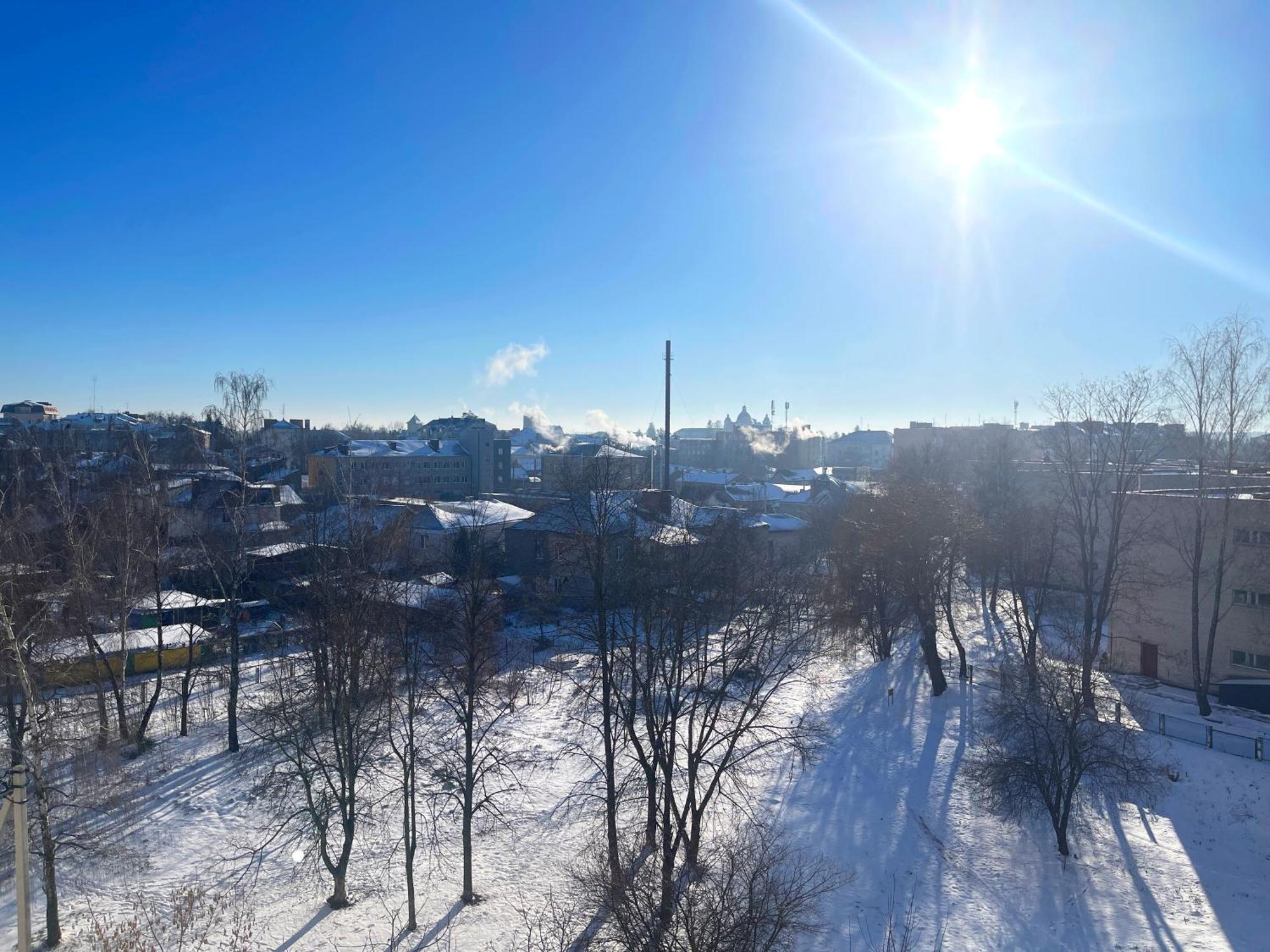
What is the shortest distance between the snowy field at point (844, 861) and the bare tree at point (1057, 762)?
1.13 ft

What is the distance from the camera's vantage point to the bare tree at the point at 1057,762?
11562 millimetres

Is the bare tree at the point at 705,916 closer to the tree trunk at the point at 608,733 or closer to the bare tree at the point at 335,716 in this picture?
the tree trunk at the point at 608,733

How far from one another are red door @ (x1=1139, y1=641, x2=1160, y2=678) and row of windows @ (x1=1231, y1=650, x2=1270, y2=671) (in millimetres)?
1723

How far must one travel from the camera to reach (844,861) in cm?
1150

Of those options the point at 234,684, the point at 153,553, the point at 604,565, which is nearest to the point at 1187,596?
the point at 604,565

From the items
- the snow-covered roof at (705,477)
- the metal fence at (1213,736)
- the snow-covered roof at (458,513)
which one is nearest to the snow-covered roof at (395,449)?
the snow-covered roof at (458,513)

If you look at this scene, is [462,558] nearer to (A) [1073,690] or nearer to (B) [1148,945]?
(A) [1073,690]

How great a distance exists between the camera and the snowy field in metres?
9.77

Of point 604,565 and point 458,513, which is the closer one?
point 604,565

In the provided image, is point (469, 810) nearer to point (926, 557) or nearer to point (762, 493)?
point (926, 557)

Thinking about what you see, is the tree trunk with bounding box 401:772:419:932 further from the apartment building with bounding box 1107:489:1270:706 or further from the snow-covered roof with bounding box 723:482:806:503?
the snow-covered roof with bounding box 723:482:806:503

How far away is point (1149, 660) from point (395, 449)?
47.7m

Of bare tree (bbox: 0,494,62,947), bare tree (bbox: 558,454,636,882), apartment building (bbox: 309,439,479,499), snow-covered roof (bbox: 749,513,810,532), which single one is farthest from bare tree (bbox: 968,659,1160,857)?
apartment building (bbox: 309,439,479,499)

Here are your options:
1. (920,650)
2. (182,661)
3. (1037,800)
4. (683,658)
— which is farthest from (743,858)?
(182,661)
